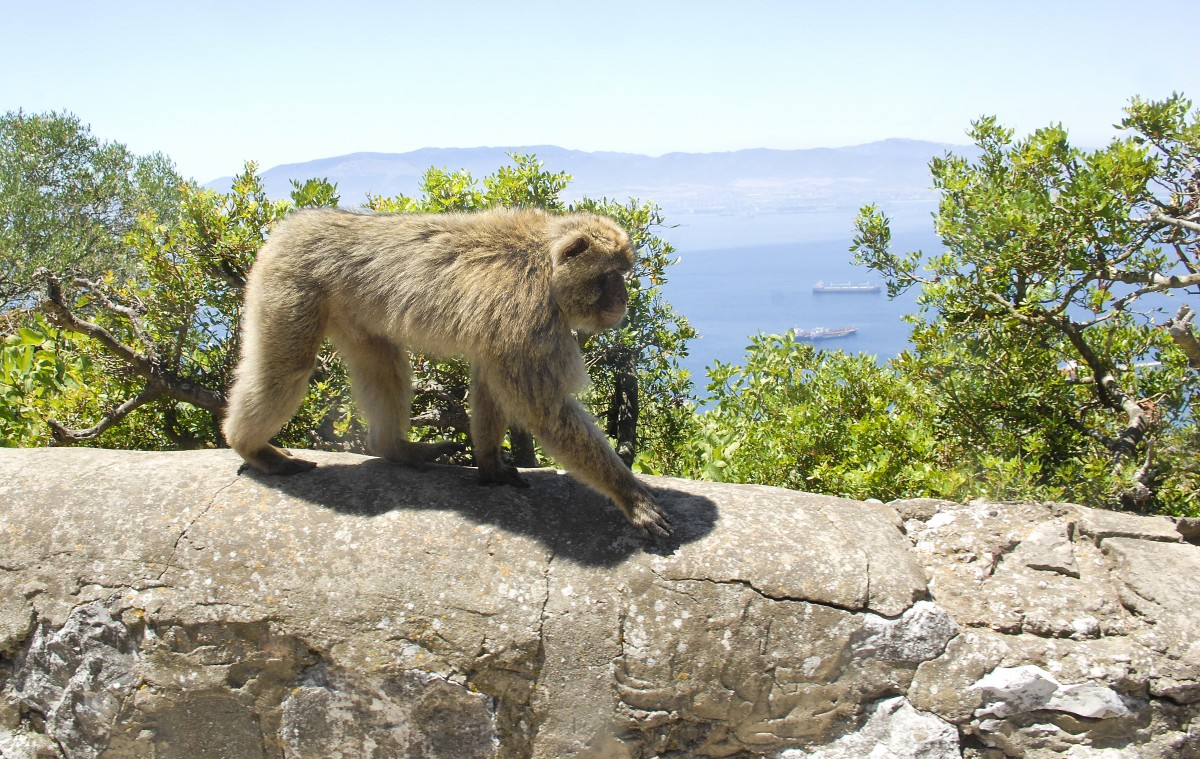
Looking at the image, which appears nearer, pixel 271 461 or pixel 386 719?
pixel 386 719

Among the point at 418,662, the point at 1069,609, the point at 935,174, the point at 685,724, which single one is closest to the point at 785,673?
the point at 685,724

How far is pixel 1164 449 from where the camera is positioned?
455cm

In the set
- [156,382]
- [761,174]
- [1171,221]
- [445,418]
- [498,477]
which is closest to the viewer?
[498,477]

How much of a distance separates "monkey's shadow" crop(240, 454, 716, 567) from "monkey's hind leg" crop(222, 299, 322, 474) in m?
0.10

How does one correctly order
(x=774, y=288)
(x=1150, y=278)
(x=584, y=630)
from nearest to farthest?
(x=584, y=630) → (x=1150, y=278) → (x=774, y=288)

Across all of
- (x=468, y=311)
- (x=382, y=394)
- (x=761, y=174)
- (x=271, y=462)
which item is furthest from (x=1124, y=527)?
(x=761, y=174)

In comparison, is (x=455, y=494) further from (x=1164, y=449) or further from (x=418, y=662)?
(x=1164, y=449)

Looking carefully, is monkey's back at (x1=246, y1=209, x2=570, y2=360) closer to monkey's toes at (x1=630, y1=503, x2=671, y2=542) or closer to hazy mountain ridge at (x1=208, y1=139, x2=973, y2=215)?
monkey's toes at (x1=630, y1=503, x2=671, y2=542)

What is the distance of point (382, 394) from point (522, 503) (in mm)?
998

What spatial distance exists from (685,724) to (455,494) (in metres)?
1.39

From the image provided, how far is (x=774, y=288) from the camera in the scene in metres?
39.7

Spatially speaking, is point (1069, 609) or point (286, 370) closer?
point (1069, 609)

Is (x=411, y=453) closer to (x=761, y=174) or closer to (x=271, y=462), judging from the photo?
(x=271, y=462)

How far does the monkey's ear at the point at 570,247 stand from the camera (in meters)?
3.75
